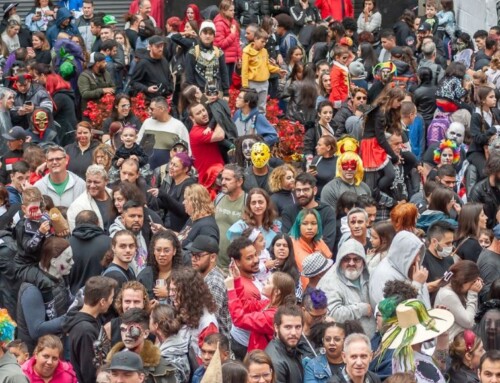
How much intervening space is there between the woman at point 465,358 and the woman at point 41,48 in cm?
1044

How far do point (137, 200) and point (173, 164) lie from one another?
158cm

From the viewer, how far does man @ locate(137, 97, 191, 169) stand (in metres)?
16.3

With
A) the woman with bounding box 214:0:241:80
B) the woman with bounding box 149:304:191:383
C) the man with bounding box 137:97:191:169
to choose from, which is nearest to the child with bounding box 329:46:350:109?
the woman with bounding box 214:0:241:80

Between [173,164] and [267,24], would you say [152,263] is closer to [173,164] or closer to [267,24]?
[173,164]

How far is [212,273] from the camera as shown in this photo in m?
11.8

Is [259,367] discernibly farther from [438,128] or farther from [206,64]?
[206,64]

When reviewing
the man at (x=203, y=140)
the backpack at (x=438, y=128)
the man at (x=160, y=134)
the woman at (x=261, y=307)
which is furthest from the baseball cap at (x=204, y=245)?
the backpack at (x=438, y=128)

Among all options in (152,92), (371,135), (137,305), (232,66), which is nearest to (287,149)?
(371,135)

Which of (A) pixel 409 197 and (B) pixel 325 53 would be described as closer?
(A) pixel 409 197

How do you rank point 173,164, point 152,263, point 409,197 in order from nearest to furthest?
point 152,263 < point 173,164 < point 409,197

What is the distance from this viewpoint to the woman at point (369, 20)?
982 inches

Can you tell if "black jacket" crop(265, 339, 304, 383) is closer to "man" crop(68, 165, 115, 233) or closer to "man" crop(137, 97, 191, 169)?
"man" crop(68, 165, 115, 233)

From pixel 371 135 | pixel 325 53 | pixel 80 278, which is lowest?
pixel 325 53

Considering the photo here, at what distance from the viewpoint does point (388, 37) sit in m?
21.9
